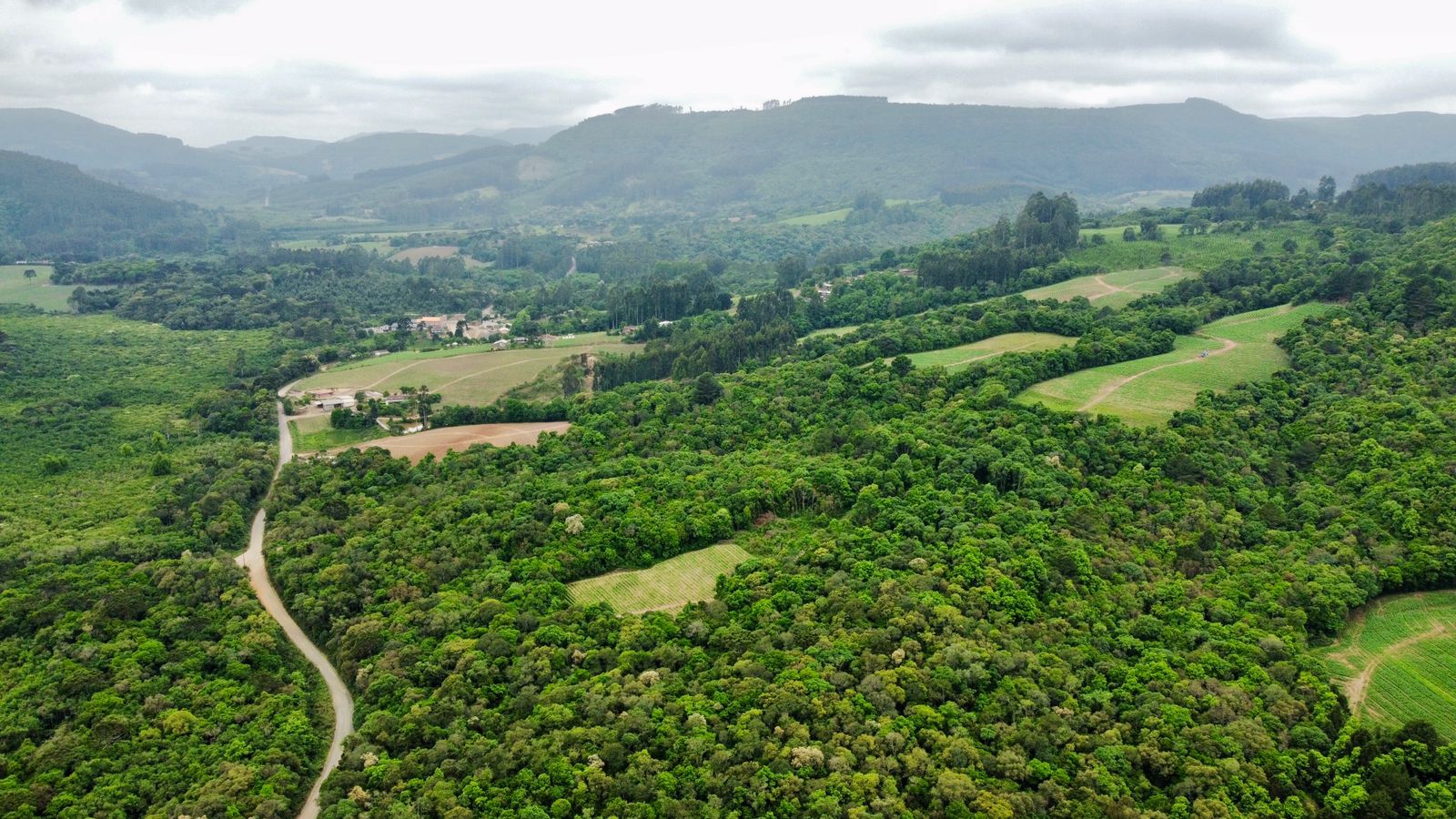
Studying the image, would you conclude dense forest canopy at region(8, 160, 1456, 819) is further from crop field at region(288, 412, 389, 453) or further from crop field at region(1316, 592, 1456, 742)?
crop field at region(288, 412, 389, 453)

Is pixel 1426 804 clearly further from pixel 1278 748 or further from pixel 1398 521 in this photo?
pixel 1398 521

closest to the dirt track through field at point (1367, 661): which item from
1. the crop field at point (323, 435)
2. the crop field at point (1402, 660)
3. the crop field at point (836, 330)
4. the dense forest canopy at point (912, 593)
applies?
the crop field at point (1402, 660)

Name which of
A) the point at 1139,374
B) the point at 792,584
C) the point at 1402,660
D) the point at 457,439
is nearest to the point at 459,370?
the point at 457,439

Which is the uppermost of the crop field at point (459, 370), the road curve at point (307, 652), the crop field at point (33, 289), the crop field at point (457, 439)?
the crop field at point (33, 289)

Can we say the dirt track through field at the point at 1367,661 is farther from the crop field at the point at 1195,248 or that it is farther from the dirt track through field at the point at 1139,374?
the crop field at the point at 1195,248

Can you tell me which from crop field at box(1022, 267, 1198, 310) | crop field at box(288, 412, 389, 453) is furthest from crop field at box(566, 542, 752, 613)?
crop field at box(1022, 267, 1198, 310)
